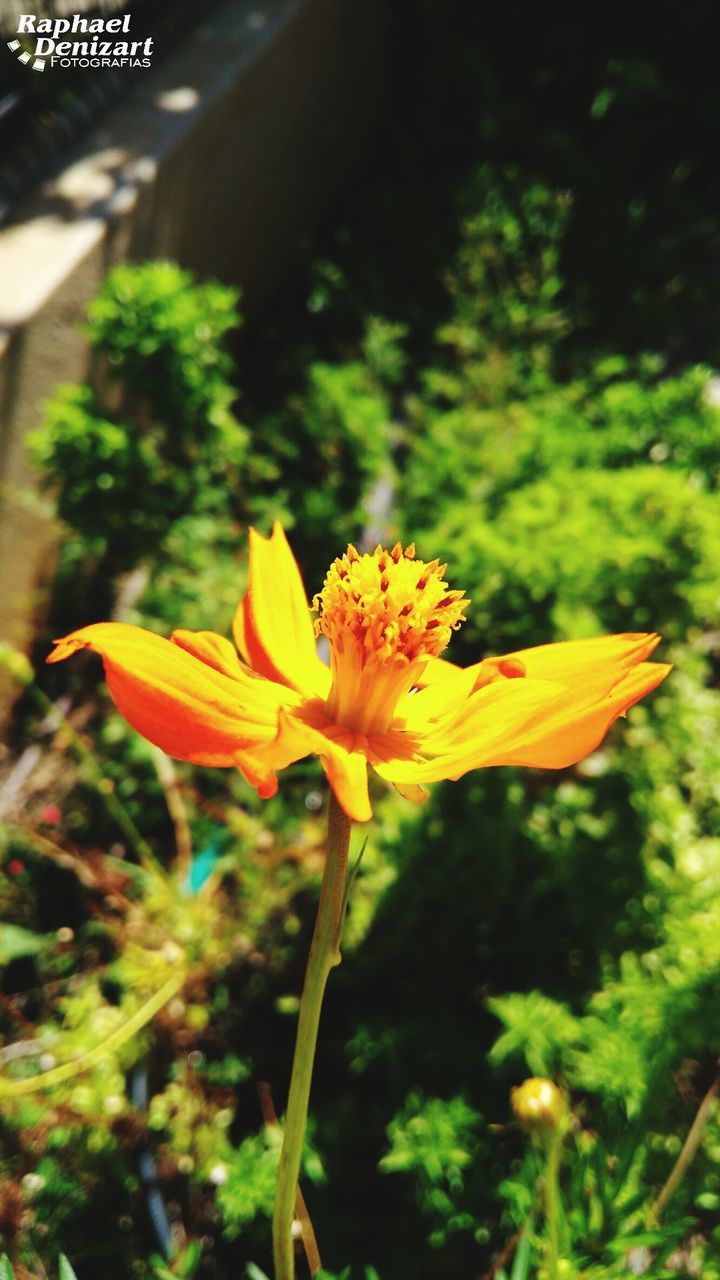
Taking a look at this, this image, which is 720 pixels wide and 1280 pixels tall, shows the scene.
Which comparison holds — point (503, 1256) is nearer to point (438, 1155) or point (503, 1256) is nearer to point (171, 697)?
point (438, 1155)

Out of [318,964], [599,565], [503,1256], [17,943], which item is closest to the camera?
[318,964]

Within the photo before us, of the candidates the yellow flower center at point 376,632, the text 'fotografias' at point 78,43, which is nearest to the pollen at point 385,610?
the yellow flower center at point 376,632

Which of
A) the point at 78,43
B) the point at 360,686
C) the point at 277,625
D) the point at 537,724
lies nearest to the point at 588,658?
the point at 537,724

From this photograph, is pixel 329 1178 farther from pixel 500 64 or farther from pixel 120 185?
pixel 500 64

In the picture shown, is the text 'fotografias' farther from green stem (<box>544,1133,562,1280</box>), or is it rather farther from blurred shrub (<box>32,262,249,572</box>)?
green stem (<box>544,1133,562,1280</box>)

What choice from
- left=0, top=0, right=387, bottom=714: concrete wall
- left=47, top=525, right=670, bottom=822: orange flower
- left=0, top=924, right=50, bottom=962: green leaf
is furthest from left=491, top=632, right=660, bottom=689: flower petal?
left=0, top=0, right=387, bottom=714: concrete wall

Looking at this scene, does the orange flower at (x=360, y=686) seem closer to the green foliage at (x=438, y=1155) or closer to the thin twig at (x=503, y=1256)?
the thin twig at (x=503, y=1256)
